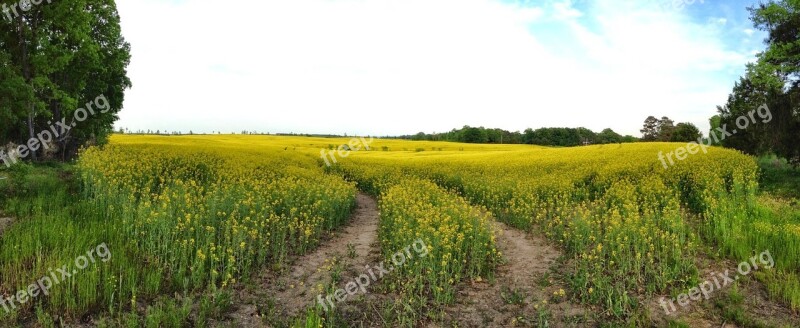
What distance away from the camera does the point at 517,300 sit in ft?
24.4

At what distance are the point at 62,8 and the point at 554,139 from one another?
10649cm

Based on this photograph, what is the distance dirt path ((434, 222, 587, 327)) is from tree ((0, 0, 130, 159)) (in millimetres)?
21727

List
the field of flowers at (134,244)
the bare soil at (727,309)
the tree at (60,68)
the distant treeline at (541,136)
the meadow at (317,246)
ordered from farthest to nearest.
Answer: the distant treeline at (541,136), the tree at (60,68), the field of flowers at (134,244), the meadow at (317,246), the bare soil at (727,309)

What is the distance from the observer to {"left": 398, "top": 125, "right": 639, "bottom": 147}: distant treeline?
11225 centimetres

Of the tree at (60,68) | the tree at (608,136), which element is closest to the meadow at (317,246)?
the tree at (60,68)

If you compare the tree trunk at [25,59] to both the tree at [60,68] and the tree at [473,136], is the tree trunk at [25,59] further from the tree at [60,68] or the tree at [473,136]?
the tree at [473,136]

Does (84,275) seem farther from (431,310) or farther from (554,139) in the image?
(554,139)

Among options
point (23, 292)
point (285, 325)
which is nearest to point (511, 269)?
point (285, 325)

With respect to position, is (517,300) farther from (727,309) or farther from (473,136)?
(473,136)

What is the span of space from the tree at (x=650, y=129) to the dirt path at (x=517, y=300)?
10290 centimetres

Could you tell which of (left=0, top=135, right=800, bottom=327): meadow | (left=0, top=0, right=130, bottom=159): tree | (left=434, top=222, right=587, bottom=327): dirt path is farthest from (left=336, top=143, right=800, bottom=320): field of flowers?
(left=0, top=0, right=130, bottom=159): tree

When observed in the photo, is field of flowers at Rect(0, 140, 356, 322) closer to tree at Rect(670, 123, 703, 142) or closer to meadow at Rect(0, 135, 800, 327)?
meadow at Rect(0, 135, 800, 327)

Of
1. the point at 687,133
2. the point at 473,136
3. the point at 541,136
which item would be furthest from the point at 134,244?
the point at 541,136

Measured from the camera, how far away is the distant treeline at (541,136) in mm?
112250
